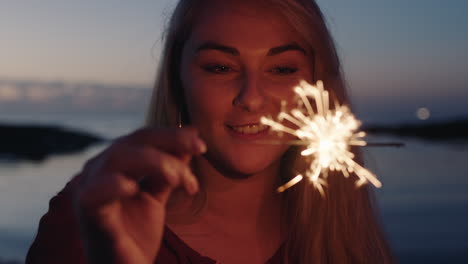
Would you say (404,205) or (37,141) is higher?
(404,205)

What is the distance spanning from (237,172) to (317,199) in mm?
613

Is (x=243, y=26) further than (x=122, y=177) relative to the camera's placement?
Yes

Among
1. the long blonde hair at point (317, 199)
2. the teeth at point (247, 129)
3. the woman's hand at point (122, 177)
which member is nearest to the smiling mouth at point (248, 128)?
the teeth at point (247, 129)

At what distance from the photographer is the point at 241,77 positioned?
7.54 feet

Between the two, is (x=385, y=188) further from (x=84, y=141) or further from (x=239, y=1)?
(x=84, y=141)

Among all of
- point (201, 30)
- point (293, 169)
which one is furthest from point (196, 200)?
point (201, 30)

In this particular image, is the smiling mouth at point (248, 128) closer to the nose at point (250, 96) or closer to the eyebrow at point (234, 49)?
the nose at point (250, 96)

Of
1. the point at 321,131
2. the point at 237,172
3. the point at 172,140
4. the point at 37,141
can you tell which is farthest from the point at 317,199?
the point at 37,141

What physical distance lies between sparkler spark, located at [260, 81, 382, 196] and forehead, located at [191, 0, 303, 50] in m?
0.26

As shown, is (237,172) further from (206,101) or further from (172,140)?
(172,140)

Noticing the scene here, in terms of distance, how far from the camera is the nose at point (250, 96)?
2.21 metres

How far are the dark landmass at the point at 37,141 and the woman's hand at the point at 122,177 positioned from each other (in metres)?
20.1

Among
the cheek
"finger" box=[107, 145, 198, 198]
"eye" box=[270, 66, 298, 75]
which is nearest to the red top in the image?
the cheek

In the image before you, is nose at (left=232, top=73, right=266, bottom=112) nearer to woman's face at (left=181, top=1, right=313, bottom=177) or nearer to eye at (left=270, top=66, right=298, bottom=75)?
woman's face at (left=181, top=1, right=313, bottom=177)
